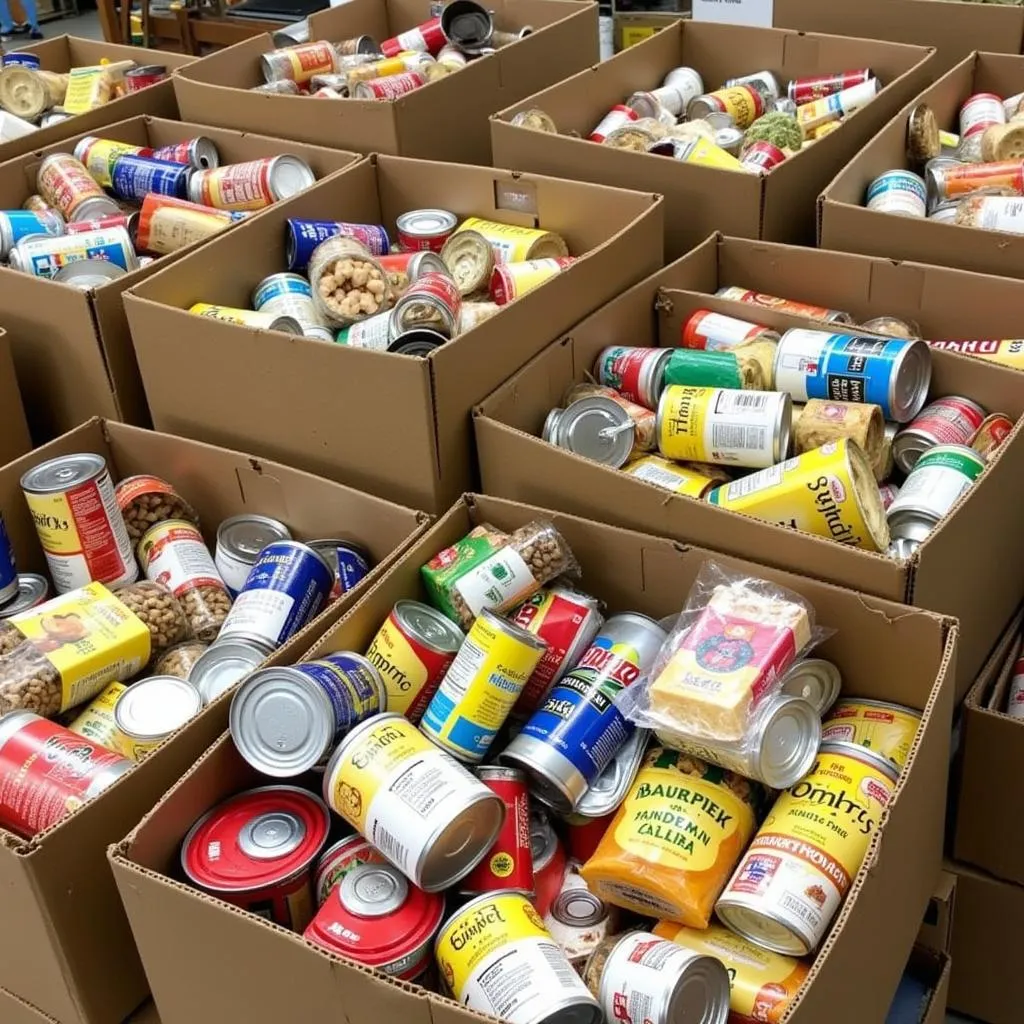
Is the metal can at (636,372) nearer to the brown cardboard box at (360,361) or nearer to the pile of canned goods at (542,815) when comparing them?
the brown cardboard box at (360,361)

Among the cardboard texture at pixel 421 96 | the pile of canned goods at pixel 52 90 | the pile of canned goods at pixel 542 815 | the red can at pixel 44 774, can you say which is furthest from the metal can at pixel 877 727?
the pile of canned goods at pixel 52 90

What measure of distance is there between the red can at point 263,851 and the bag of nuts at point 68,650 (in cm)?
26

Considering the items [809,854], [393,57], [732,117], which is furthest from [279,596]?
[393,57]

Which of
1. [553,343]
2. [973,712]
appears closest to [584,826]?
[973,712]

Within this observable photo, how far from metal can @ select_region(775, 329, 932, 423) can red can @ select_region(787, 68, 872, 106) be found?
0.97m

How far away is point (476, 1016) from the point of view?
87cm

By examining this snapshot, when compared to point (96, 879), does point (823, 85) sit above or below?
above

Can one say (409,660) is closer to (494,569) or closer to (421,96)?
(494,569)

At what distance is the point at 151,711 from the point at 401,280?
2.73ft

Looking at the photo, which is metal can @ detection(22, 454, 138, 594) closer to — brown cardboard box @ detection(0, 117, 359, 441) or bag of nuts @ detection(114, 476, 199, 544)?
bag of nuts @ detection(114, 476, 199, 544)

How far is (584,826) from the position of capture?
1177 mm

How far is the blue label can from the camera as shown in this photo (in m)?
2.07

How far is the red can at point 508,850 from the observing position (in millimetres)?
1070

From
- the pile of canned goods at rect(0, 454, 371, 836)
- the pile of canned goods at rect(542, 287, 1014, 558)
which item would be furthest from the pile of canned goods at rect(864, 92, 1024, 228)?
the pile of canned goods at rect(0, 454, 371, 836)
